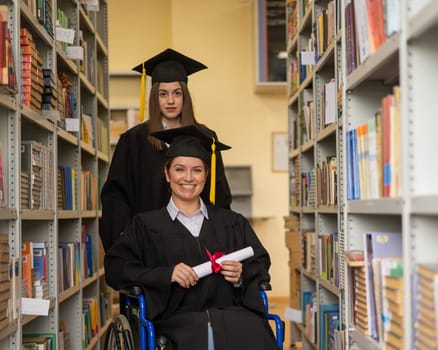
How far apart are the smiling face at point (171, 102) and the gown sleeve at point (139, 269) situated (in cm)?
69

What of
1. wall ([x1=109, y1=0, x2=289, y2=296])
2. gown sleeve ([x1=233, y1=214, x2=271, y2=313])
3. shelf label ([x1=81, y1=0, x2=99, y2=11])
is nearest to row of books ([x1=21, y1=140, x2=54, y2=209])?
gown sleeve ([x1=233, y1=214, x2=271, y2=313])

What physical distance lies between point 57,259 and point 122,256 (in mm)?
838

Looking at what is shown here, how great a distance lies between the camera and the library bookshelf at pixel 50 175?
9.04ft

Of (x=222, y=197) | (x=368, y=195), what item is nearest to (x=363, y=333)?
(x=368, y=195)

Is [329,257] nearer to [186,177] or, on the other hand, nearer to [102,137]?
[186,177]

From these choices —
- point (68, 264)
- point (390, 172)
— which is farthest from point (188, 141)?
point (68, 264)

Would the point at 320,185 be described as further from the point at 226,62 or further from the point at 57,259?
the point at 226,62

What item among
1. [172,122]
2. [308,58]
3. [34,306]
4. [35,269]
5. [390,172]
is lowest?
[34,306]

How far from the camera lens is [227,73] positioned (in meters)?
8.04

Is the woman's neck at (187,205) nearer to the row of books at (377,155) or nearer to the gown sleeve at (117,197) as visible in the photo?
the gown sleeve at (117,197)

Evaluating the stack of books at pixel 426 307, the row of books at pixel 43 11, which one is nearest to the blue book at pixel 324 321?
the row of books at pixel 43 11

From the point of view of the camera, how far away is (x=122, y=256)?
2953 mm

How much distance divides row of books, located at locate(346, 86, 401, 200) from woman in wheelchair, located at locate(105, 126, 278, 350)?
2.41ft

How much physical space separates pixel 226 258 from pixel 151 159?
3.04ft
